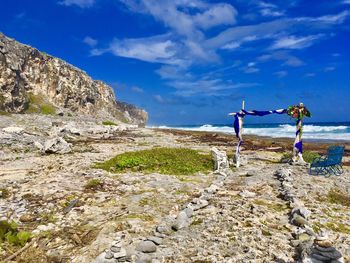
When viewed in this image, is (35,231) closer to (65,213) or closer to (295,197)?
(65,213)

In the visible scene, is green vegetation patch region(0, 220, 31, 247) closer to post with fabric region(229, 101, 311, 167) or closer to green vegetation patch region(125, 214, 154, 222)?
green vegetation patch region(125, 214, 154, 222)

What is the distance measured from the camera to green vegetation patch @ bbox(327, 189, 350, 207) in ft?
44.1

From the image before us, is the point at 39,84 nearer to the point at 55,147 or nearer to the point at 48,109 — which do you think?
the point at 48,109

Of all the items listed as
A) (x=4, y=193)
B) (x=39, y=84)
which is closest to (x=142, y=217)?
(x=4, y=193)

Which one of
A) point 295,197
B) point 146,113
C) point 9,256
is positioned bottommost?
point 9,256

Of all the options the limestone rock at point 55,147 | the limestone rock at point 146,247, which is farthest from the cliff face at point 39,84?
the limestone rock at point 146,247

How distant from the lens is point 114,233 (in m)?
9.51

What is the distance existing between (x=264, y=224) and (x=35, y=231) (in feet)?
21.0

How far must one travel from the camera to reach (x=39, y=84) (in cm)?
8412

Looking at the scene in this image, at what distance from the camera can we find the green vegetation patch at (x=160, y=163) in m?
19.2

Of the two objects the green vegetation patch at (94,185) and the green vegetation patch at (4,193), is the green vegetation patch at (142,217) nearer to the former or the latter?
the green vegetation patch at (94,185)

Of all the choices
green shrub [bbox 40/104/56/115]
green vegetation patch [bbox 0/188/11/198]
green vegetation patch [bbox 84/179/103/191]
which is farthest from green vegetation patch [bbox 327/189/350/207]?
green shrub [bbox 40/104/56/115]

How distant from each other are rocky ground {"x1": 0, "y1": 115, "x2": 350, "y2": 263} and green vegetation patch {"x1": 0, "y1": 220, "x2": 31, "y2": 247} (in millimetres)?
264

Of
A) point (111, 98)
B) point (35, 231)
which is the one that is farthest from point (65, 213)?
point (111, 98)
